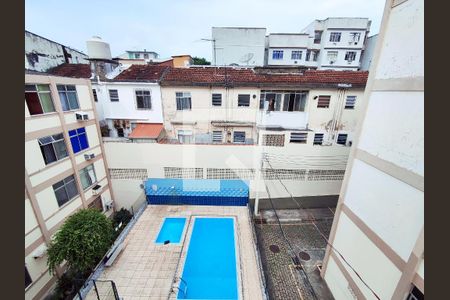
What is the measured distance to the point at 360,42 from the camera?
924 inches

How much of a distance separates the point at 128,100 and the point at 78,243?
9.52m

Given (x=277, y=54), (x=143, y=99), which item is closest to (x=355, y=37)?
(x=277, y=54)

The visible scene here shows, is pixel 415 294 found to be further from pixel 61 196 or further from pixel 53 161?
pixel 53 161

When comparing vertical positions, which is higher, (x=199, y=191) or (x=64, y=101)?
(x=64, y=101)

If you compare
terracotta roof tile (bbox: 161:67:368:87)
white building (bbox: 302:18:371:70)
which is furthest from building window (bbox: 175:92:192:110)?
white building (bbox: 302:18:371:70)

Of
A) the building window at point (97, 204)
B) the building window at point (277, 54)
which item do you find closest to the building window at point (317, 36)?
the building window at point (277, 54)

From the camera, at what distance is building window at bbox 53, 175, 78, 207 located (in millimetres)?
8438

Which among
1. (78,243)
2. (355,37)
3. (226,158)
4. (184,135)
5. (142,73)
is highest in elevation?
(355,37)

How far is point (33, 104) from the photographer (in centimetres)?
739

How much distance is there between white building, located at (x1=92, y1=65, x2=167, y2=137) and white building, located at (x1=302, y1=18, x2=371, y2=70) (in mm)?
21407

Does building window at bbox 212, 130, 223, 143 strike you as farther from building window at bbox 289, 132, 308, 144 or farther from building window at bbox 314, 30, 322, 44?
building window at bbox 314, 30, 322, 44

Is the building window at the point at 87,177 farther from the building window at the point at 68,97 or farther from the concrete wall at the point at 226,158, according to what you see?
the building window at the point at 68,97

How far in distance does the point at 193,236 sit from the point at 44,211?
6.40m

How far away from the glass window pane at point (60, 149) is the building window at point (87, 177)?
4.45 feet
